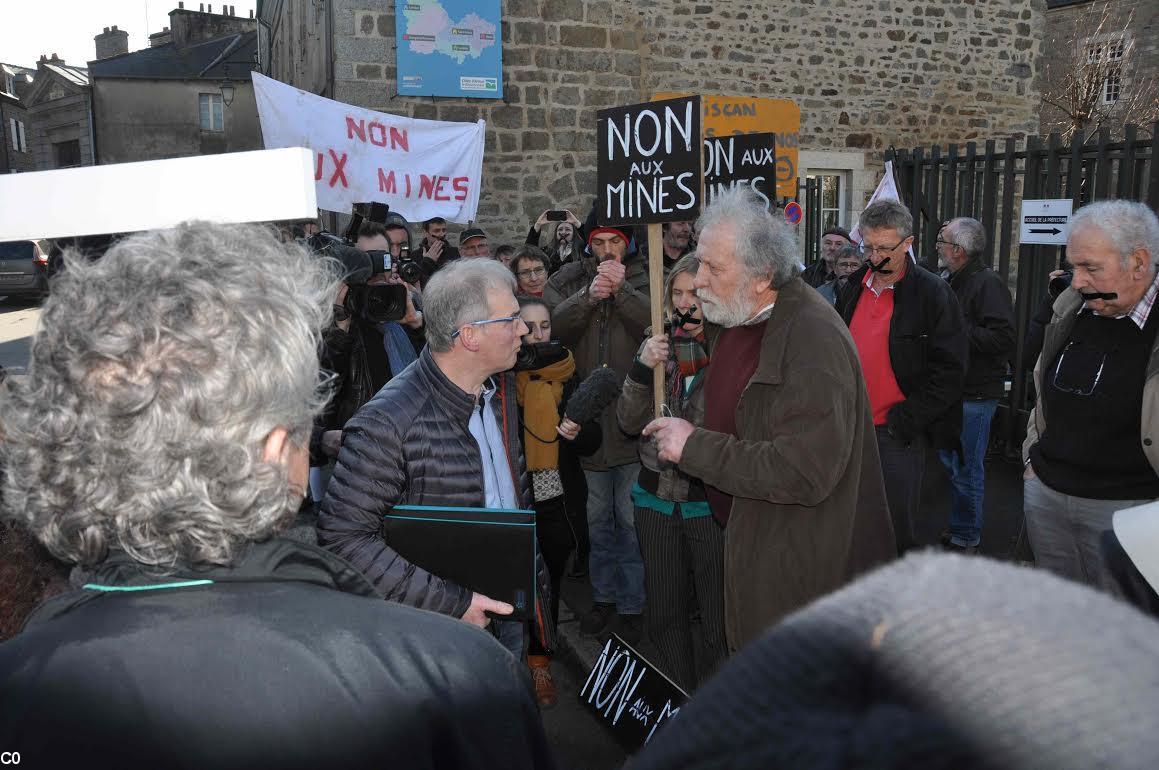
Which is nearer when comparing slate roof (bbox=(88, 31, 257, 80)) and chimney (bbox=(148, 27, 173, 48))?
slate roof (bbox=(88, 31, 257, 80))

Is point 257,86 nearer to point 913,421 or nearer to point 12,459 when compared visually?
point 913,421

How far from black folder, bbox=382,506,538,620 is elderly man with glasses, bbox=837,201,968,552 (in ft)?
7.90

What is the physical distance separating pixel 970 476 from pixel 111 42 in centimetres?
5330

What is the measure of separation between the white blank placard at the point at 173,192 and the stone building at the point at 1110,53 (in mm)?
21244

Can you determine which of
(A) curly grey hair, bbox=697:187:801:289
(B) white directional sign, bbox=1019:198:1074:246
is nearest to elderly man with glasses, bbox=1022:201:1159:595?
(A) curly grey hair, bbox=697:187:801:289

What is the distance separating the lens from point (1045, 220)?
6.76 meters

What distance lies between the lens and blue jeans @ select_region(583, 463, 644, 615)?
15.3 feet

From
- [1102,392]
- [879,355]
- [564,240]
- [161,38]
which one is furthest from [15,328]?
[161,38]

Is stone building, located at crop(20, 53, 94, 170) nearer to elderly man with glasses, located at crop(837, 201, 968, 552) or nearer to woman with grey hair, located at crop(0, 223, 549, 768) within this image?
elderly man with glasses, located at crop(837, 201, 968, 552)

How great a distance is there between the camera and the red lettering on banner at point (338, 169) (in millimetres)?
7078

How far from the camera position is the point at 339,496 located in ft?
8.23

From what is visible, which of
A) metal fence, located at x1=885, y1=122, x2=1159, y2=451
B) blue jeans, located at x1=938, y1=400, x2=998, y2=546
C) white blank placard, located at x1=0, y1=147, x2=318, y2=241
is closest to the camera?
white blank placard, located at x1=0, y1=147, x2=318, y2=241

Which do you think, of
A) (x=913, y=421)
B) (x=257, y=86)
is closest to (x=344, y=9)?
(x=257, y=86)

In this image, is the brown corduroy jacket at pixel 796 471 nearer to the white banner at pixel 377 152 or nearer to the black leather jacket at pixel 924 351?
the black leather jacket at pixel 924 351
